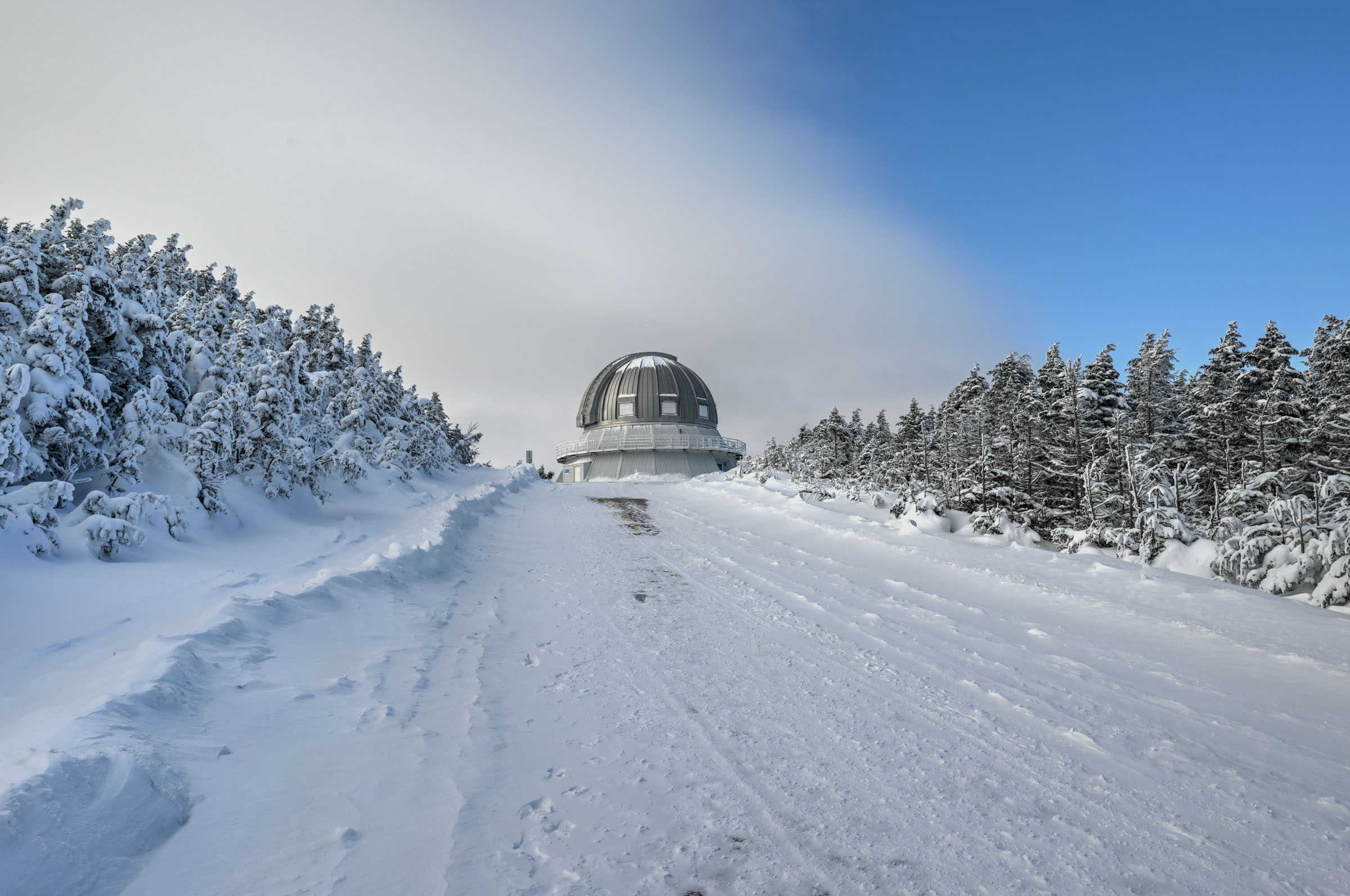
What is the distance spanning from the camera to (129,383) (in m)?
10.6

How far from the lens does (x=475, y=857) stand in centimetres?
261

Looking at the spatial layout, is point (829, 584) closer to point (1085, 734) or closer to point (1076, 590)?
point (1076, 590)

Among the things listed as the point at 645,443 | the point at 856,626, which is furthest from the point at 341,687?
the point at 645,443

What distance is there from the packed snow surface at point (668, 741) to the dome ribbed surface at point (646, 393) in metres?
49.8

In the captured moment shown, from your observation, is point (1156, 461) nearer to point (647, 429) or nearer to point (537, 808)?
point (537, 808)

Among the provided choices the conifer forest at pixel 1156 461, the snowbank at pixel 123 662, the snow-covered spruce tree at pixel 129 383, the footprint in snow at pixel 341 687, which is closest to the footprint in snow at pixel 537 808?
the snowbank at pixel 123 662

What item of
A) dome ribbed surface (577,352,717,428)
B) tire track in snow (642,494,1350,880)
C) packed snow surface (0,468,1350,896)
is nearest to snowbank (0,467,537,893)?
packed snow surface (0,468,1350,896)

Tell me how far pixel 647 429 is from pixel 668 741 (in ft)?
169

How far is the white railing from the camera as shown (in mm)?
53562

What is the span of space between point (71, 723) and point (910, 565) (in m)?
9.19

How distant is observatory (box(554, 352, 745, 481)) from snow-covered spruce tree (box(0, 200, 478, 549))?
36.7 metres

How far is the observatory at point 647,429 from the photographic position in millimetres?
54000

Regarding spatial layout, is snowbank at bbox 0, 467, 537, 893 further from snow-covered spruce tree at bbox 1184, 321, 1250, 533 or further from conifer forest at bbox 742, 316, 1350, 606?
snow-covered spruce tree at bbox 1184, 321, 1250, 533

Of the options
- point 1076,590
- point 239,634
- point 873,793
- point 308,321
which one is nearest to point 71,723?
point 239,634
